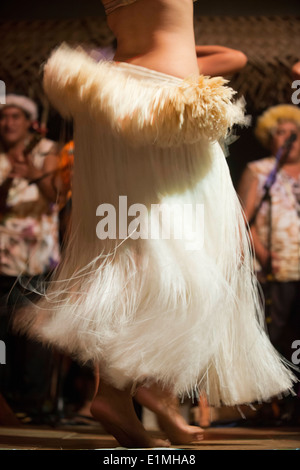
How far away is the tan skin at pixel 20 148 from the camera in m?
2.37

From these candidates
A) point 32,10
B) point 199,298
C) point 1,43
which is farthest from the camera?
point 1,43

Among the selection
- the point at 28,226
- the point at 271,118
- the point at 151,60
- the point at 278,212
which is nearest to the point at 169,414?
the point at 151,60

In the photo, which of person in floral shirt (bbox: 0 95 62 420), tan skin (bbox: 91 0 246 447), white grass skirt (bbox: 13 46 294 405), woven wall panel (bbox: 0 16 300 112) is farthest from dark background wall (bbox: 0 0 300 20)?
person in floral shirt (bbox: 0 95 62 420)

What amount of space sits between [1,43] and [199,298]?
1.13 metres

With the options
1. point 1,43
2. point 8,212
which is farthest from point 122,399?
point 8,212

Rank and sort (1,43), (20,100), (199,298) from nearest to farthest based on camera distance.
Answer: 1. (199,298)
2. (1,43)
3. (20,100)

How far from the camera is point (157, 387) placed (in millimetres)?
1271

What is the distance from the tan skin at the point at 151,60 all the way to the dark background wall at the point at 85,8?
0.74 ft

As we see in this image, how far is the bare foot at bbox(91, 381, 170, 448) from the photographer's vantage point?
1123mm

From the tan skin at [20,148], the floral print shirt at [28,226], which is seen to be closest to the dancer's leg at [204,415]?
the floral print shirt at [28,226]

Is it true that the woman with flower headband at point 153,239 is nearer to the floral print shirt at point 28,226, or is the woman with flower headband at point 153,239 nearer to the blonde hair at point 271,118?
the floral print shirt at point 28,226

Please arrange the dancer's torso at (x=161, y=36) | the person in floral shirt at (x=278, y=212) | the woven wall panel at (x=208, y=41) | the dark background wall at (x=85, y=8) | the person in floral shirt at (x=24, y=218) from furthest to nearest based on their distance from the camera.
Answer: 1. the person in floral shirt at (x=278, y=212)
2. the person in floral shirt at (x=24, y=218)
3. the woven wall panel at (x=208, y=41)
4. the dark background wall at (x=85, y=8)
5. the dancer's torso at (x=161, y=36)

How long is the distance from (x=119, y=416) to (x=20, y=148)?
1507 millimetres

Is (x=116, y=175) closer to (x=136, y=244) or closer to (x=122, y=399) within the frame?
(x=136, y=244)
